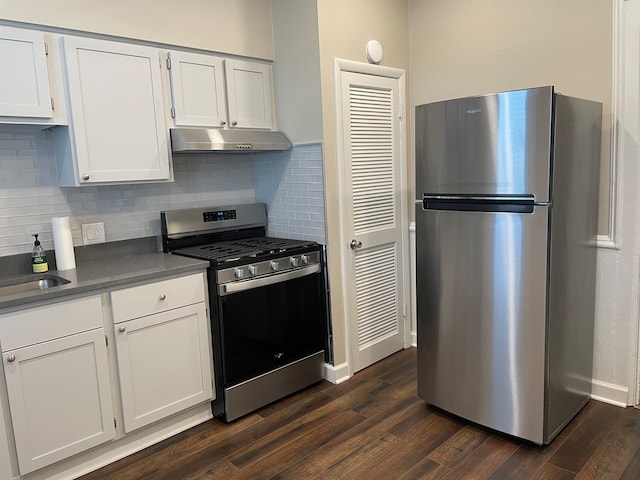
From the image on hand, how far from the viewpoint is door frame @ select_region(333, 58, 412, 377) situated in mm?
3082

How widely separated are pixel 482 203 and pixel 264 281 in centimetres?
127

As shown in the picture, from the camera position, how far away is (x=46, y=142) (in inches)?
104

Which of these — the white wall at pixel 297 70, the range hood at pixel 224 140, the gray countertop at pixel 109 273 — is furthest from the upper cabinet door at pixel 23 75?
the white wall at pixel 297 70

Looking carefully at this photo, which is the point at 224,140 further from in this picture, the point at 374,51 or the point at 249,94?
the point at 374,51

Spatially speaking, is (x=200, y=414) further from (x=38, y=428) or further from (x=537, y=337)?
(x=537, y=337)

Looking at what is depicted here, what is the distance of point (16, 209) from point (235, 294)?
122 centimetres

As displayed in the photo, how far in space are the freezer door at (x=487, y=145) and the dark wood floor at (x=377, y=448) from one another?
4.05 ft

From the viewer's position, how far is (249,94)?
317 cm

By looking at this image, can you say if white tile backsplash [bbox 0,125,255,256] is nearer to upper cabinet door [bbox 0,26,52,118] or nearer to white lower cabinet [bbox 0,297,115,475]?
upper cabinet door [bbox 0,26,52,118]

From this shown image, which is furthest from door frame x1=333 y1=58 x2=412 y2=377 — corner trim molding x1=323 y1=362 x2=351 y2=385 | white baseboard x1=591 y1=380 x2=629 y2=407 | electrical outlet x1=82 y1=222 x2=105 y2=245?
electrical outlet x1=82 y1=222 x2=105 y2=245

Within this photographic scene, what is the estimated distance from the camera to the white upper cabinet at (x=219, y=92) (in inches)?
112

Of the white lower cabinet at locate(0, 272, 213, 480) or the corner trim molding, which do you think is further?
the corner trim molding

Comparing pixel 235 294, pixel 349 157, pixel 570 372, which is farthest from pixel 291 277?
pixel 570 372

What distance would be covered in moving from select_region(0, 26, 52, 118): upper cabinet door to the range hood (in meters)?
0.67
